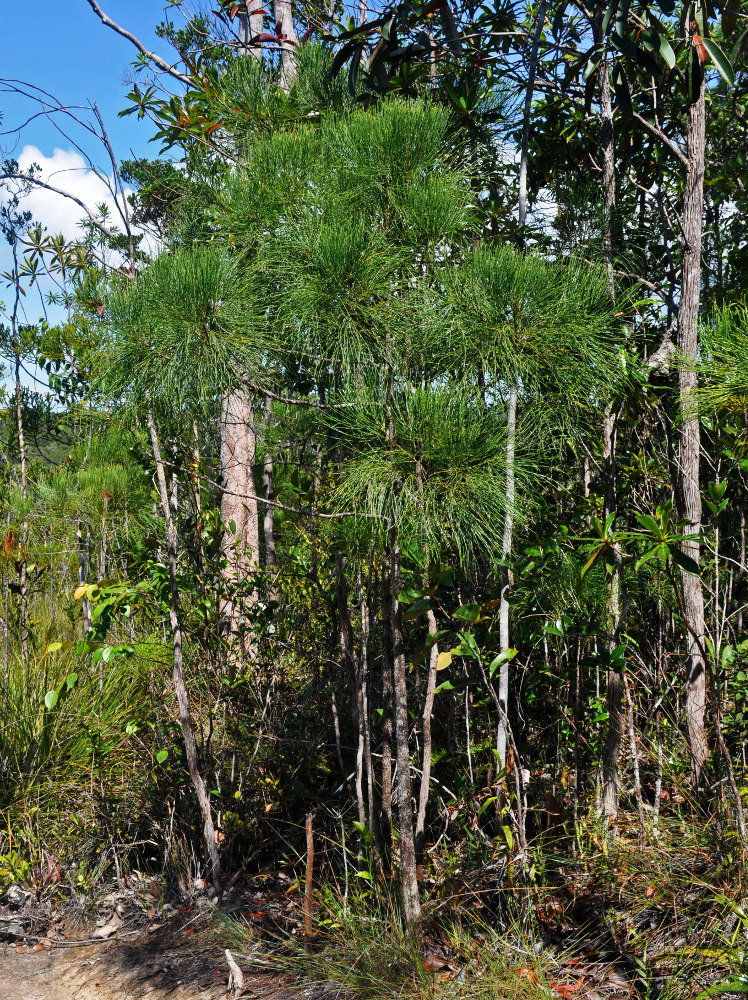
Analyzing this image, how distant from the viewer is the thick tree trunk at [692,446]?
260 centimetres

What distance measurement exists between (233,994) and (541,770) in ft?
4.32

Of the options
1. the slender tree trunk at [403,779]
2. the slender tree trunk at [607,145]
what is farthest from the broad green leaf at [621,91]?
the slender tree trunk at [403,779]

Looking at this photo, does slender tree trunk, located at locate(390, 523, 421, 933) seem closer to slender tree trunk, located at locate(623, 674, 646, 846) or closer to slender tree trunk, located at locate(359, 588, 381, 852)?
slender tree trunk, located at locate(359, 588, 381, 852)

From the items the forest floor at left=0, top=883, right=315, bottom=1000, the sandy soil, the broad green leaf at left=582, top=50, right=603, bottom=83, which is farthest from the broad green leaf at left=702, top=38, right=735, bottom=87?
the sandy soil

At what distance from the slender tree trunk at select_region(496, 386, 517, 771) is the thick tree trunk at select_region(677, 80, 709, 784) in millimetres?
606

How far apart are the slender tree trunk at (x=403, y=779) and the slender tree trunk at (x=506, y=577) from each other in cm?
29

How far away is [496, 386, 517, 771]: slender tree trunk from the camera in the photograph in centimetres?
218

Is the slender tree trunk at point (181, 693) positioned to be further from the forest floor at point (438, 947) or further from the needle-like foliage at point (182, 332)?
the needle-like foliage at point (182, 332)

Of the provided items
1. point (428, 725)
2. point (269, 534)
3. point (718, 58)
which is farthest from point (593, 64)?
point (269, 534)

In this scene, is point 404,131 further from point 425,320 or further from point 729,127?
point 729,127

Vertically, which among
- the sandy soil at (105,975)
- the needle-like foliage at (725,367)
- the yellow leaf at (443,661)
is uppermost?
the needle-like foliage at (725,367)

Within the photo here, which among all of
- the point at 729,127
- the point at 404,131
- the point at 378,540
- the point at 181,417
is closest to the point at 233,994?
the point at 378,540

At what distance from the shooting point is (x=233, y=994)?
2.58 meters

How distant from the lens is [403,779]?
245 centimetres
